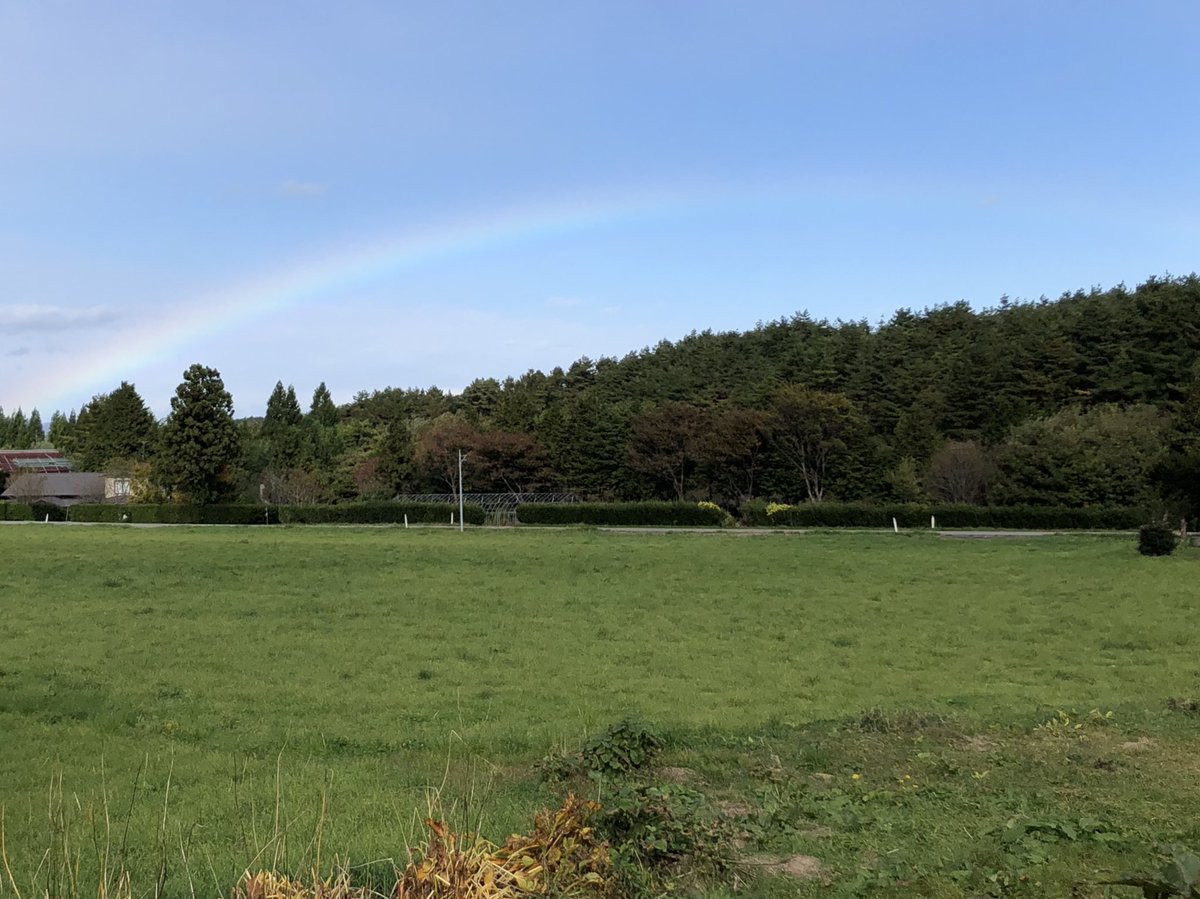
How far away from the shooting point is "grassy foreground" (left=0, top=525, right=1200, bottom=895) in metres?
3.71

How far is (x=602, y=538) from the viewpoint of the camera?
1221 inches

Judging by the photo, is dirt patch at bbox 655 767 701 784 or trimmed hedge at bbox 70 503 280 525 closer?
dirt patch at bbox 655 767 701 784

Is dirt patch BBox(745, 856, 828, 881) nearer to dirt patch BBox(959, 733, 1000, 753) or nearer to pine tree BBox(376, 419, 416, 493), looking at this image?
dirt patch BBox(959, 733, 1000, 753)

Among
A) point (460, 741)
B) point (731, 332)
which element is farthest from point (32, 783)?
point (731, 332)

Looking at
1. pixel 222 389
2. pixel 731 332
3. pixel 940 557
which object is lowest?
pixel 940 557

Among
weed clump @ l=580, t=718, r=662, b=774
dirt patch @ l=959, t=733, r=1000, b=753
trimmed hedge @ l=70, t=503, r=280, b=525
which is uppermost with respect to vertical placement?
trimmed hedge @ l=70, t=503, r=280, b=525

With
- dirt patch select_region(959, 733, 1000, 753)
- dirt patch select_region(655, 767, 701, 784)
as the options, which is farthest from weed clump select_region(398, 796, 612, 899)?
dirt patch select_region(959, 733, 1000, 753)

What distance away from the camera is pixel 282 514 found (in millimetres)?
45594

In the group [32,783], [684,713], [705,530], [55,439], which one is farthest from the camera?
[55,439]

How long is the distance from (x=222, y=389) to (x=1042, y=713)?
49360mm

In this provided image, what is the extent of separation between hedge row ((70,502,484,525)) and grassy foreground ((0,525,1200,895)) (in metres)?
25.1

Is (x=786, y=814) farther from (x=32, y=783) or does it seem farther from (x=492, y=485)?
(x=492, y=485)

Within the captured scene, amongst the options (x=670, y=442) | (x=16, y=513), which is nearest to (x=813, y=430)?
(x=670, y=442)

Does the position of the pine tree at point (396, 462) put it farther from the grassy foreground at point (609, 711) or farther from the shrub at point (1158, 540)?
the shrub at point (1158, 540)
